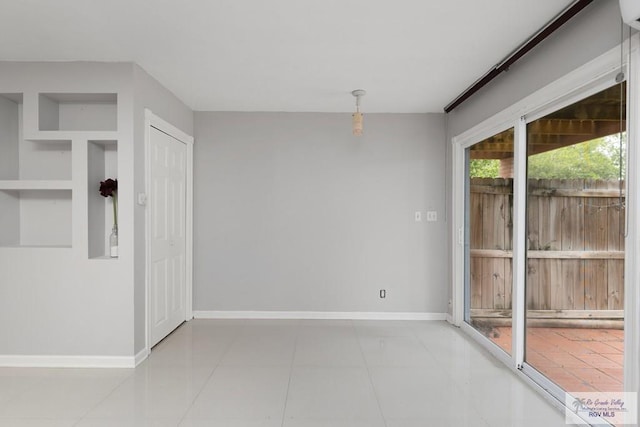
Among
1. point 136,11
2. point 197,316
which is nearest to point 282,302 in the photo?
point 197,316

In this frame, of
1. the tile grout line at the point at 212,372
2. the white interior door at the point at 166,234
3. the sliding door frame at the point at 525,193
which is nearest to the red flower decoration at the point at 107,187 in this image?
the white interior door at the point at 166,234

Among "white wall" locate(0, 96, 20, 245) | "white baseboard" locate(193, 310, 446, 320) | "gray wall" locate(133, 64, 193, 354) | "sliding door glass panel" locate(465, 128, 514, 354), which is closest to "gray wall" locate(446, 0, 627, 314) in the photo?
"sliding door glass panel" locate(465, 128, 514, 354)

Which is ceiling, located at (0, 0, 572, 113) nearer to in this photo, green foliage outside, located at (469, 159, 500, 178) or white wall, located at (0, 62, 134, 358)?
white wall, located at (0, 62, 134, 358)

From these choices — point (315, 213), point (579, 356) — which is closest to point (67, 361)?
point (315, 213)

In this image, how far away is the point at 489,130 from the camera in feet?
11.2

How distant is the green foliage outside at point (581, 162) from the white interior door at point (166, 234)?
319cm

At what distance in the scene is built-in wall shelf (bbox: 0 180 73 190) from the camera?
9.89ft

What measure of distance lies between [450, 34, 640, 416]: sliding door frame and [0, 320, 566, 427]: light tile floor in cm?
33

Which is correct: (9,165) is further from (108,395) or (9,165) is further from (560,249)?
(560,249)

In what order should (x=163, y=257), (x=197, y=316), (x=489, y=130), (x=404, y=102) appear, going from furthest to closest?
(x=197, y=316)
(x=404, y=102)
(x=163, y=257)
(x=489, y=130)

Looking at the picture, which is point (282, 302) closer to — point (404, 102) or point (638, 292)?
point (404, 102)

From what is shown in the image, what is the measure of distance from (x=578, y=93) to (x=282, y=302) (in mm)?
3445

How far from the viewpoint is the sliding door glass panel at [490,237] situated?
10.5ft

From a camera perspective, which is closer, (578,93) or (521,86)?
(578,93)
